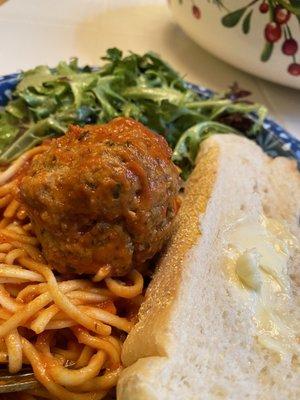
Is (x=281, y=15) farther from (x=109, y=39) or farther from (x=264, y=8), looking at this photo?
(x=109, y=39)

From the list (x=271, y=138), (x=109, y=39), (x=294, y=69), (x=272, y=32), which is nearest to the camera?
(x=271, y=138)

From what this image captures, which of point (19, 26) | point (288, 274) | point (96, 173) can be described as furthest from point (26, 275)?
point (19, 26)

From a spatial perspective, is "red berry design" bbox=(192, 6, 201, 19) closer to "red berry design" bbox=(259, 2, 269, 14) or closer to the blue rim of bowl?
"red berry design" bbox=(259, 2, 269, 14)

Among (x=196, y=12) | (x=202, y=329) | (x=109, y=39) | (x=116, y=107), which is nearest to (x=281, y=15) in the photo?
(x=196, y=12)

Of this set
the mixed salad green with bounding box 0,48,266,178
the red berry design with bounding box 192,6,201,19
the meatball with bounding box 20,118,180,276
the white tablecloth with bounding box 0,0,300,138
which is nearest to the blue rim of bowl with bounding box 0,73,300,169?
the mixed salad green with bounding box 0,48,266,178

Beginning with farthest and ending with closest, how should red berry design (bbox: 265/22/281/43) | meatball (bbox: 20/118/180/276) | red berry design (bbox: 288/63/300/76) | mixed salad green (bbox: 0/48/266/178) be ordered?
red berry design (bbox: 288/63/300/76) < red berry design (bbox: 265/22/281/43) < mixed salad green (bbox: 0/48/266/178) < meatball (bbox: 20/118/180/276)

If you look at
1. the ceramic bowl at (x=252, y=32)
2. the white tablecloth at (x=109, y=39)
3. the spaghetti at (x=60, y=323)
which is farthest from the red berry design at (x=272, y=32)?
the spaghetti at (x=60, y=323)
